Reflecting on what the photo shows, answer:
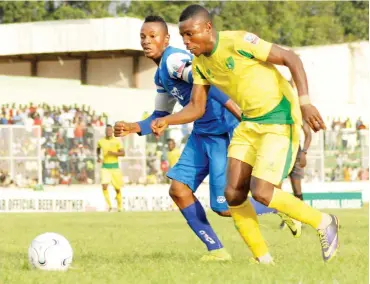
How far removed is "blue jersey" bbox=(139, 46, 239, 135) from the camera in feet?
31.6

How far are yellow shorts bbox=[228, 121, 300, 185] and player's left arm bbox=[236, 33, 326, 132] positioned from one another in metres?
0.52

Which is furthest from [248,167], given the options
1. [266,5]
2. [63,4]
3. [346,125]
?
[266,5]

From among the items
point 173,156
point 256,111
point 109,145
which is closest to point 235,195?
point 256,111

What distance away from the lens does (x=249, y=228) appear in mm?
9078

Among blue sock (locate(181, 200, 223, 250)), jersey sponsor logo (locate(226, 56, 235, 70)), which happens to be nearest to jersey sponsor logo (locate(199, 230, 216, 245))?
blue sock (locate(181, 200, 223, 250))

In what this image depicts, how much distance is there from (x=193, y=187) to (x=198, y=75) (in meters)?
1.40

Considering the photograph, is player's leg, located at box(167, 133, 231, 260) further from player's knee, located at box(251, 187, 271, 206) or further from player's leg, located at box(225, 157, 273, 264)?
player's knee, located at box(251, 187, 271, 206)

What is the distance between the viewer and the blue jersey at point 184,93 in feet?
31.6

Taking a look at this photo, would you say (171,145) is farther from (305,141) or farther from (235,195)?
(235,195)

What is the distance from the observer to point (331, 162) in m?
34.8

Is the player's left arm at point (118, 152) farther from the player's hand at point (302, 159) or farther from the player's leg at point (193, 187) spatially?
the player's leg at point (193, 187)

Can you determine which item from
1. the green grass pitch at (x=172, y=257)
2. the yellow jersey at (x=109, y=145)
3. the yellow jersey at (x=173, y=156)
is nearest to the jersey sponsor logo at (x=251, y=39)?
the green grass pitch at (x=172, y=257)

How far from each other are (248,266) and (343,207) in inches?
804

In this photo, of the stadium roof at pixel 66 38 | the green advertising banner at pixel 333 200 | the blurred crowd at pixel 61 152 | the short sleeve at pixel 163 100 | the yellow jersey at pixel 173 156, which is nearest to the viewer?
the short sleeve at pixel 163 100
